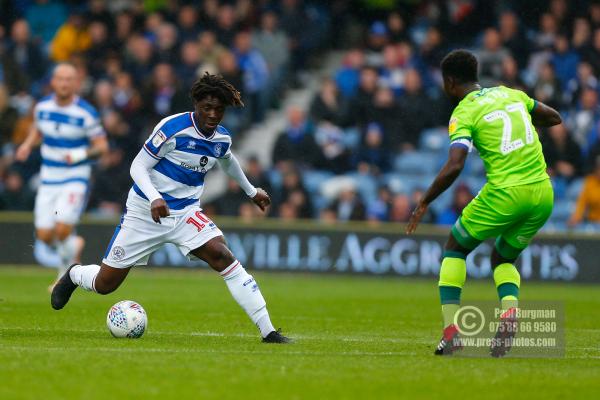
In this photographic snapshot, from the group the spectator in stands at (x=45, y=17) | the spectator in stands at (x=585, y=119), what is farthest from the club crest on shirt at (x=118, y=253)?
the spectator in stands at (x=45, y=17)

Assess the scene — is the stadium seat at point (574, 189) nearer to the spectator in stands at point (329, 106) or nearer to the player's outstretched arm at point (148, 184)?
the spectator in stands at point (329, 106)

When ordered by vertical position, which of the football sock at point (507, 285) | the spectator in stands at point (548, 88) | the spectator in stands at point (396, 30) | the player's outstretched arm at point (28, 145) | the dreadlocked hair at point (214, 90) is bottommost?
the football sock at point (507, 285)

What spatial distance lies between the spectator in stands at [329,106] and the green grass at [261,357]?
7.44 metres

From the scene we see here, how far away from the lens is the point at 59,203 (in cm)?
1488

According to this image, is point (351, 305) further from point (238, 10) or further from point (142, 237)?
point (238, 10)

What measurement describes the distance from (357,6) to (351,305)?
11.8m

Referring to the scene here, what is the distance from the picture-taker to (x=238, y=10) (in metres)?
24.8

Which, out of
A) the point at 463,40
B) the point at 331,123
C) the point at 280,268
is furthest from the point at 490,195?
the point at 463,40

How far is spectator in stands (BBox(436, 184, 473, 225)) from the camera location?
1987 cm

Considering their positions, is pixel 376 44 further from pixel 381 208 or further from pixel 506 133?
pixel 506 133

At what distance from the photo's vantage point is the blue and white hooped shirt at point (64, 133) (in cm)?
1483

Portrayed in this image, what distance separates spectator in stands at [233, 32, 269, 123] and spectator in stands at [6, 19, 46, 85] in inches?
151

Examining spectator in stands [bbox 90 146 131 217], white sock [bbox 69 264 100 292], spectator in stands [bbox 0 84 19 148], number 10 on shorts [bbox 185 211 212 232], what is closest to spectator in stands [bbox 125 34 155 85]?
spectator in stands [bbox 90 146 131 217]

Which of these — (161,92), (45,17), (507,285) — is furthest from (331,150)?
(507,285)
